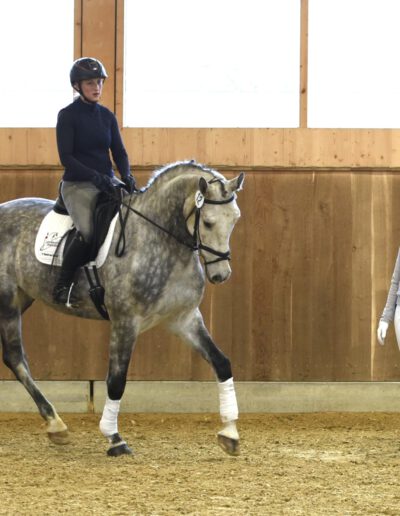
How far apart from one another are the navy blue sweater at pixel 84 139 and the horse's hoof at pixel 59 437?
1758 mm

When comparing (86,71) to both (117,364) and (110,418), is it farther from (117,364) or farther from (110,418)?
(110,418)

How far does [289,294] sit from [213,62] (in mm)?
2131

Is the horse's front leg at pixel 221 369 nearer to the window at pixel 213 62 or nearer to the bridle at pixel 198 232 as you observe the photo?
the bridle at pixel 198 232

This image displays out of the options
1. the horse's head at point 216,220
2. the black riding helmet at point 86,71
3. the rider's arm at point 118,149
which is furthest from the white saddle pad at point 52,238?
the horse's head at point 216,220

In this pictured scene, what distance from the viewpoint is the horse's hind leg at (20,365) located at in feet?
25.4

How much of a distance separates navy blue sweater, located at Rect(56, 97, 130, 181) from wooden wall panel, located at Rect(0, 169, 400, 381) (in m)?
2.10

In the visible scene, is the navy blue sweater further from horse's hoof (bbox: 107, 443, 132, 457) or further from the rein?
horse's hoof (bbox: 107, 443, 132, 457)

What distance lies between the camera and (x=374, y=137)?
972cm

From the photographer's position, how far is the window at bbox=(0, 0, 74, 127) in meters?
9.66

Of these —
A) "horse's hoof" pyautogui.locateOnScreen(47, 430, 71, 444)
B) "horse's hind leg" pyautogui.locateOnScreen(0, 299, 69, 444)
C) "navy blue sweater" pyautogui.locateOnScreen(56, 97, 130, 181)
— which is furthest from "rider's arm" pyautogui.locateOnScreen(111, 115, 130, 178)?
"horse's hoof" pyautogui.locateOnScreen(47, 430, 71, 444)

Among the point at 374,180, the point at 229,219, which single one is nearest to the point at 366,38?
the point at 374,180

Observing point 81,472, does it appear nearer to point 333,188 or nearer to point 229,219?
point 229,219

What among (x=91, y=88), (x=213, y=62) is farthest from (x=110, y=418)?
(x=213, y=62)

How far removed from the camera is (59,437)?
7773 mm
